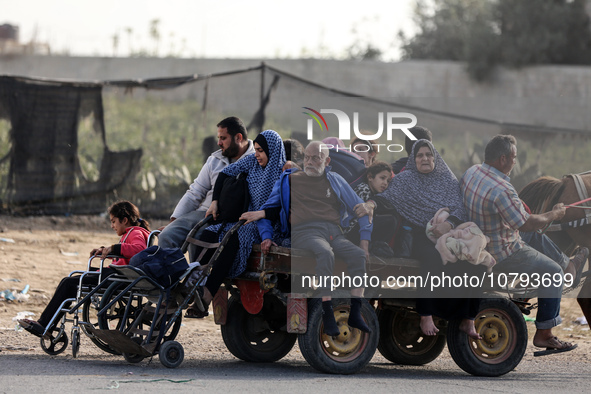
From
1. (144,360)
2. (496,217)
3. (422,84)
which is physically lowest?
(144,360)

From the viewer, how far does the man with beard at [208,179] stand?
7.41 m

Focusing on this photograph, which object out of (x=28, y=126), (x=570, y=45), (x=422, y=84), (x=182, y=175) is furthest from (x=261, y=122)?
(x=570, y=45)

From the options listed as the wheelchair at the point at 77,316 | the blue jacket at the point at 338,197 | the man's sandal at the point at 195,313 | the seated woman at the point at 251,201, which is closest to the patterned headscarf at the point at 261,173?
the seated woman at the point at 251,201

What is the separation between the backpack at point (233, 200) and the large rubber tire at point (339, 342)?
98cm

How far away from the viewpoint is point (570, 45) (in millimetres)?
31672

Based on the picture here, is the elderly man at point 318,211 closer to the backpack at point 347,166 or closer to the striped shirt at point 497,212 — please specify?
the backpack at point 347,166

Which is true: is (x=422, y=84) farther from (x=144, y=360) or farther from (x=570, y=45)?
(x=144, y=360)

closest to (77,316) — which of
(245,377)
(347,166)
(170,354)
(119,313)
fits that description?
(119,313)

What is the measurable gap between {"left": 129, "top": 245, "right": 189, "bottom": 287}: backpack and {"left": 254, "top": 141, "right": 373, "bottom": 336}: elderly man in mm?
670

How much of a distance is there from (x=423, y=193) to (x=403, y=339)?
146 centimetres

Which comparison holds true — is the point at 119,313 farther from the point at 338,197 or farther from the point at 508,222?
the point at 508,222

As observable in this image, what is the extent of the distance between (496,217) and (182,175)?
9099mm

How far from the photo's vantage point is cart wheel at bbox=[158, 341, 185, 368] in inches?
260

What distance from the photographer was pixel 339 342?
22.4ft
